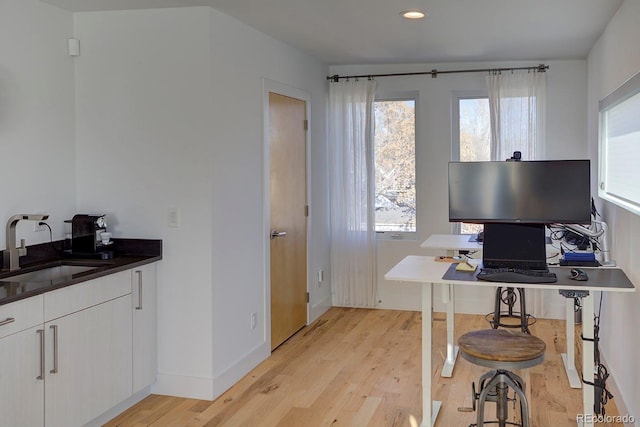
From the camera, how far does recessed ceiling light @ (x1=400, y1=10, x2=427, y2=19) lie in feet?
12.3

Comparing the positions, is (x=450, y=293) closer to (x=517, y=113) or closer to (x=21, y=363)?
(x=517, y=113)

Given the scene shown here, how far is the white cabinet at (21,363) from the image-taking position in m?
2.57

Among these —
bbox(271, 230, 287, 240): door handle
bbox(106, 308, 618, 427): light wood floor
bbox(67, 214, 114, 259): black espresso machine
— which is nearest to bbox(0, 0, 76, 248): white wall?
bbox(67, 214, 114, 259): black espresso machine

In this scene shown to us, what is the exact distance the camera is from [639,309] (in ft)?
9.70

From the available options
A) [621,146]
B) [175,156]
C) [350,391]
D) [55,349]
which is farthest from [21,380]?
[621,146]

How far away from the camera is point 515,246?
3145 millimetres

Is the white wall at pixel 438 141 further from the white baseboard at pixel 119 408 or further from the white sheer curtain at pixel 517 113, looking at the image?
the white baseboard at pixel 119 408

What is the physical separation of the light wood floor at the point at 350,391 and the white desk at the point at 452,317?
6 centimetres

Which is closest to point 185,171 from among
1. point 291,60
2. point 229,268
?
point 229,268

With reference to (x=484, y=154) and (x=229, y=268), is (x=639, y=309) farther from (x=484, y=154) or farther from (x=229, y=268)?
(x=484, y=154)

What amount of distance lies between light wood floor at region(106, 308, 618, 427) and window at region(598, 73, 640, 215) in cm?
127

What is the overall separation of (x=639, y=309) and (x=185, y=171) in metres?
→ 2.64

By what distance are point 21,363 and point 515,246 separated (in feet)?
8.15

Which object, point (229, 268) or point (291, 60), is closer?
point (229, 268)
